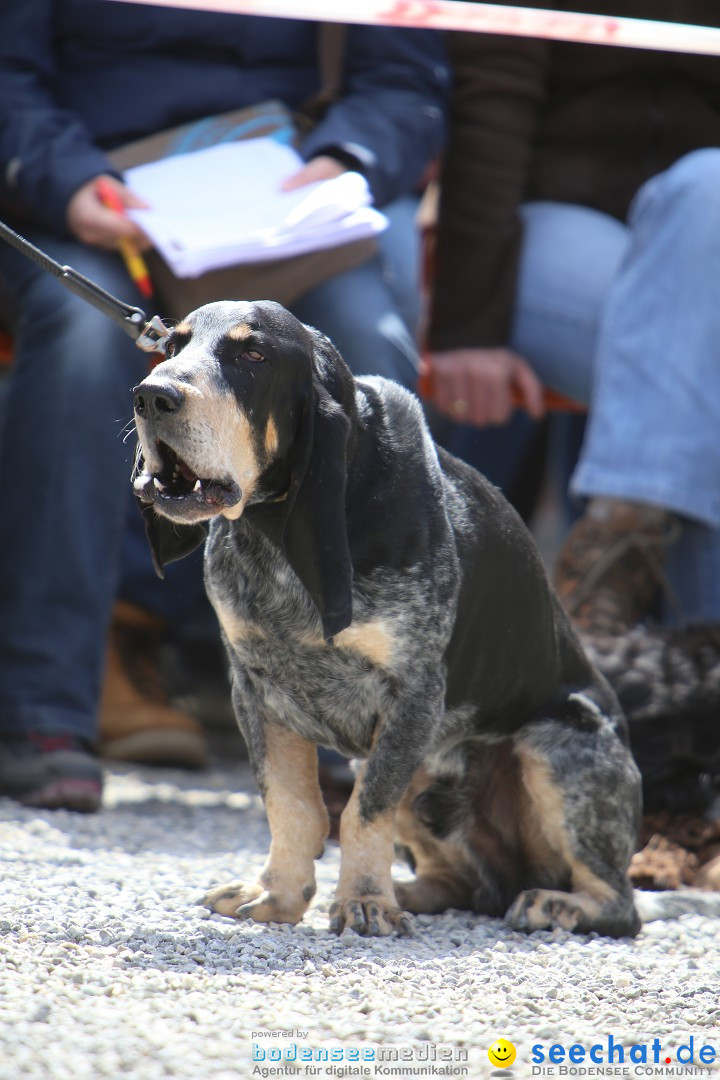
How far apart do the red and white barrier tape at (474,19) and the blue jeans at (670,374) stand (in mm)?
835

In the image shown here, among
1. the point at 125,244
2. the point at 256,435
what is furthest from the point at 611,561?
the point at 256,435

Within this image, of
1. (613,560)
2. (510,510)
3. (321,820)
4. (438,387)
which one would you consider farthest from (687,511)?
(321,820)

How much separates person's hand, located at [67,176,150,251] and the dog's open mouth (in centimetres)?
154

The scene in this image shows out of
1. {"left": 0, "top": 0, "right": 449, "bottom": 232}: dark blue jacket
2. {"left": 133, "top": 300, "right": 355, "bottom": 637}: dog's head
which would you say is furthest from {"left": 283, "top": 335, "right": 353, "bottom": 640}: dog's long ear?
{"left": 0, "top": 0, "right": 449, "bottom": 232}: dark blue jacket

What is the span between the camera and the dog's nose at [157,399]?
7.16 feet

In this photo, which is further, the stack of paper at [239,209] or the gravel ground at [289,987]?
the stack of paper at [239,209]

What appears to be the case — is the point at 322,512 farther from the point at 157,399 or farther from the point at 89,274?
A: the point at 89,274

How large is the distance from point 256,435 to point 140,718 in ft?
6.95

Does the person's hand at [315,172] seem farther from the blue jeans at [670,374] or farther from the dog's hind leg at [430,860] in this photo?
the dog's hind leg at [430,860]

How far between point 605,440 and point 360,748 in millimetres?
1722

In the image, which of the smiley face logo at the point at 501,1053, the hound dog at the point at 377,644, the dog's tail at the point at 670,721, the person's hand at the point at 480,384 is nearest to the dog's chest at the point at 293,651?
the hound dog at the point at 377,644

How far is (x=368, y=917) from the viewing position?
8.07ft

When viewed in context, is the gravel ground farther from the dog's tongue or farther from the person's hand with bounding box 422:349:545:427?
the person's hand with bounding box 422:349:545:427

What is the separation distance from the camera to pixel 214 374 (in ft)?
7.50
